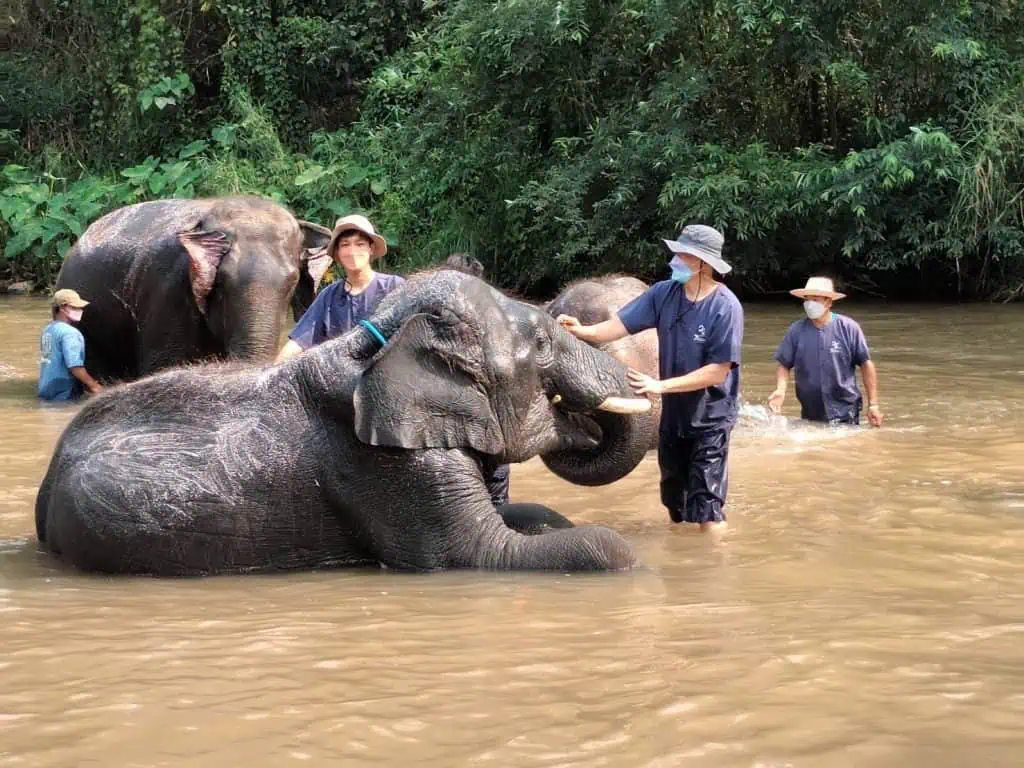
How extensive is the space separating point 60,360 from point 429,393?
6.60 meters

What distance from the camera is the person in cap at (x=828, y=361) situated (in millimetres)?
9516

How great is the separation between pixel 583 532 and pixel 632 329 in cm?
145

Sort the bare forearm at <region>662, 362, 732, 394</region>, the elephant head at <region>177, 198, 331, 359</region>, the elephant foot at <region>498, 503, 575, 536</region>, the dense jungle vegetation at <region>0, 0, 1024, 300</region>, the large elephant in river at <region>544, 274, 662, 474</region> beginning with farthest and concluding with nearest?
the dense jungle vegetation at <region>0, 0, 1024, 300</region>, the elephant head at <region>177, 198, 331, 359</region>, the large elephant in river at <region>544, 274, 662, 474</region>, the bare forearm at <region>662, 362, 732, 394</region>, the elephant foot at <region>498, 503, 575, 536</region>

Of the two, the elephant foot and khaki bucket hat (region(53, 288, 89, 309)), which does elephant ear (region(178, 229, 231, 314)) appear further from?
the elephant foot

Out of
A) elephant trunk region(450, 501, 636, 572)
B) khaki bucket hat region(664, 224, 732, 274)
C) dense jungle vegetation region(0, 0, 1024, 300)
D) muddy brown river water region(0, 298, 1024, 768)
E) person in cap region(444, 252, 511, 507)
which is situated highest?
dense jungle vegetation region(0, 0, 1024, 300)

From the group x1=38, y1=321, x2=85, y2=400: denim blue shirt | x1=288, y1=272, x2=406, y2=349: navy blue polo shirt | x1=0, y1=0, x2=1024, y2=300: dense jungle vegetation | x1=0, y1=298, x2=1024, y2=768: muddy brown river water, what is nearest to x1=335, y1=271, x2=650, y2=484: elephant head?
x1=0, y1=298, x2=1024, y2=768: muddy brown river water

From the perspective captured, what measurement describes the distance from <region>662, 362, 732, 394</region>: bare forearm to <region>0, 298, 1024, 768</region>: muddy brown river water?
2.18 feet

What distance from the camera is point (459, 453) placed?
577cm

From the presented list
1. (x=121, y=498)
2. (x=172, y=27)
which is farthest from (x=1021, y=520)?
(x=172, y=27)

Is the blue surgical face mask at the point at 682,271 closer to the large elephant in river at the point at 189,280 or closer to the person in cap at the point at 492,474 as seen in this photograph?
the person in cap at the point at 492,474

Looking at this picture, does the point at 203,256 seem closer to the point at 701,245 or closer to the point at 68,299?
the point at 68,299

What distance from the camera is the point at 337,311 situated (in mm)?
7129

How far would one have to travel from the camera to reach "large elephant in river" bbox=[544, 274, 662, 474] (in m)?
8.53

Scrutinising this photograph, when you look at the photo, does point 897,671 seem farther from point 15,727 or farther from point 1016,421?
point 1016,421
